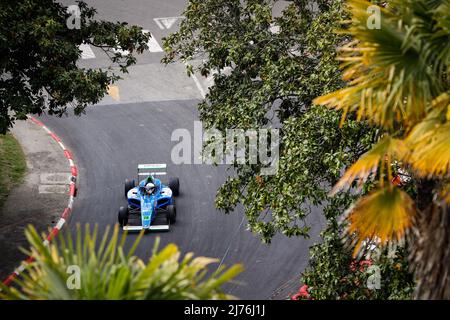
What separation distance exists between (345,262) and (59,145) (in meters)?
15.9

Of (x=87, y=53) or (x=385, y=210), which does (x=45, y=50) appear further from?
(x=87, y=53)

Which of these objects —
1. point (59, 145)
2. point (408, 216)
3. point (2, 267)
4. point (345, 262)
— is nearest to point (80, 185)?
point (59, 145)

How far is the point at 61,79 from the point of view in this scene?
A: 17.6 meters

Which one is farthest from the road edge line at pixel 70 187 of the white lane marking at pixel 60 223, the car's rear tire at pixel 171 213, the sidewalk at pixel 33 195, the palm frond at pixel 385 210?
the palm frond at pixel 385 210

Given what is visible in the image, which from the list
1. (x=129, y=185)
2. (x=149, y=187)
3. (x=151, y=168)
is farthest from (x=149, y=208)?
(x=129, y=185)

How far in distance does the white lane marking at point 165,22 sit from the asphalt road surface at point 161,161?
0.09 m

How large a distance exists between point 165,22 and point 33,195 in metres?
12.9

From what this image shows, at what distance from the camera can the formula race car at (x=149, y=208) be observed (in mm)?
20859

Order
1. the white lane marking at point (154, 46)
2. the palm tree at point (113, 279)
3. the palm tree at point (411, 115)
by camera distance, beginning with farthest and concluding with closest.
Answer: the white lane marking at point (154, 46)
the palm tree at point (411, 115)
the palm tree at point (113, 279)

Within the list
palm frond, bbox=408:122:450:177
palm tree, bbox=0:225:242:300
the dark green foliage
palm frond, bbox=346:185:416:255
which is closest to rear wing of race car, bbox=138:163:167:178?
the dark green foliage

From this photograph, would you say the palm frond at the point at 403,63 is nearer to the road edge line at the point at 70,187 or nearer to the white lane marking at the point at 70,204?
the road edge line at the point at 70,187

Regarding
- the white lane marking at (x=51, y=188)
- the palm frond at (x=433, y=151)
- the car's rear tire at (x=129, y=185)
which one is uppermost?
the palm frond at (x=433, y=151)

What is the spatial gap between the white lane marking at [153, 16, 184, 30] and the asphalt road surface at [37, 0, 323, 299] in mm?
86

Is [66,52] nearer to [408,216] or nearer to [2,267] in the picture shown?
[2,267]
